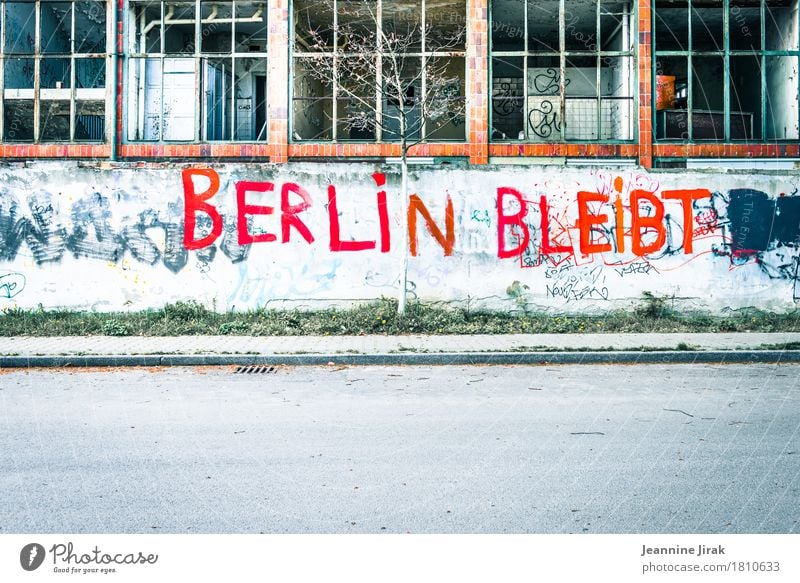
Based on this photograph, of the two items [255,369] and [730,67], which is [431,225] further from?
[730,67]

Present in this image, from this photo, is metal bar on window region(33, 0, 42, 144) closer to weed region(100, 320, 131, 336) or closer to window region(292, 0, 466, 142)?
window region(292, 0, 466, 142)

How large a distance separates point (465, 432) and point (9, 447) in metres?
3.67

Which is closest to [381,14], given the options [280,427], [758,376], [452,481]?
[758,376]

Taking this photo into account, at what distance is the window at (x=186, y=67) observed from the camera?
18.3 metres

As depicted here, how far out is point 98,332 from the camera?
12398 millimetres

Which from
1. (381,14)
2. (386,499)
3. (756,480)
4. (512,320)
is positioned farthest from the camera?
(381,14)

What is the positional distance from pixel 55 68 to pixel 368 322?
11.7m

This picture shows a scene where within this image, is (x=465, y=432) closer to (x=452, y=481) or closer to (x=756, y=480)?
(x=452, y=481)

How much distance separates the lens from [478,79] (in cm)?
1775

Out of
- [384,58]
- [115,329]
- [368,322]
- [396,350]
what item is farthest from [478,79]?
[115,329]

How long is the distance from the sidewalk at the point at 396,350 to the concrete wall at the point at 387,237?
1.95 meters

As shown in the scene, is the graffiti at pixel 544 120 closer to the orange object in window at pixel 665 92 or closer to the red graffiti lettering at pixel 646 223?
the orange object in window at pixel 665 92

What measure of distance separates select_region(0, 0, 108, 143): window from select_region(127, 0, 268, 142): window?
0.87 meters

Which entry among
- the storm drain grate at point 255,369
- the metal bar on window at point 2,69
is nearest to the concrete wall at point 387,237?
the storm drain grate at point 255,369
